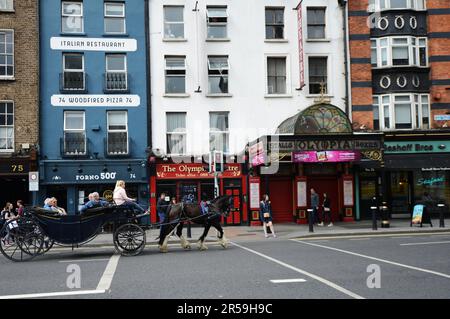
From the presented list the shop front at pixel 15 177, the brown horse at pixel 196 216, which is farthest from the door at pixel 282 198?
the shop front at pixel 15 177

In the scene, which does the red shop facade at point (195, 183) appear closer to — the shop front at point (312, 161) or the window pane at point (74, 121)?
the shop front at point (312, 161)

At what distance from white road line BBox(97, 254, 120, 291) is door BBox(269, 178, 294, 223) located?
569 inches

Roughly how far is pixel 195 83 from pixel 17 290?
62.1 feet

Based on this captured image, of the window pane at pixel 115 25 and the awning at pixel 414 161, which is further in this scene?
the window pane at pixel 115 25

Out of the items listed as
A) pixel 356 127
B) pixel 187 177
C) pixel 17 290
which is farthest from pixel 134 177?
pixel 17 290

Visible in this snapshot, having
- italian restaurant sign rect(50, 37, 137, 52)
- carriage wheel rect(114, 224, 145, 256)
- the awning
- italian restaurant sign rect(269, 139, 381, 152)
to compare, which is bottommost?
carriage wheel rect(114, 224, 145, 256)

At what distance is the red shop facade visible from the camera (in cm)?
2606

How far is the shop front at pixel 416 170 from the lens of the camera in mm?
26031

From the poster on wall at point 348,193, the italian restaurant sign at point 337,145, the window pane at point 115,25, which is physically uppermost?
the window pane at point 115,25

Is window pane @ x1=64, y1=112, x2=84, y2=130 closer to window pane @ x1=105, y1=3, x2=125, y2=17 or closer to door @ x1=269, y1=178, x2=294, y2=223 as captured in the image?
window pane @ x1=105, y1=3, x2=125, y2=17

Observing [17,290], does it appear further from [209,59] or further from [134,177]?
[209,59]

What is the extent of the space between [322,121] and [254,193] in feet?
17.6

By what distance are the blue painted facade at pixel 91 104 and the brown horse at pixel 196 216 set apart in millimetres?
10841

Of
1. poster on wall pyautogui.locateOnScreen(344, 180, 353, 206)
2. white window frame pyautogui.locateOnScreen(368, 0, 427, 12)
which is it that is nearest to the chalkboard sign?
poster on wall pyautogui.locateOnScreen(344, 180, 353, 206)
